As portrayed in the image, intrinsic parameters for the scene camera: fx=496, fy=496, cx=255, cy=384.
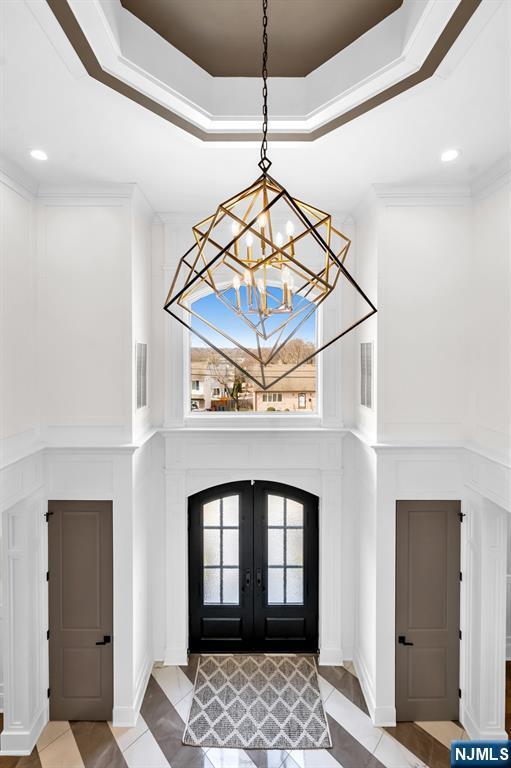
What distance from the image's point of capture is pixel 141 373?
14.7 feet

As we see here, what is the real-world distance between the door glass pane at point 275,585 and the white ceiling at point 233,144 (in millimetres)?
3629

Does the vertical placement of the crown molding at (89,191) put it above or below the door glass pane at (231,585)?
above

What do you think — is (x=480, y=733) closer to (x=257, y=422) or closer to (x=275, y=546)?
(x=275, y=546)

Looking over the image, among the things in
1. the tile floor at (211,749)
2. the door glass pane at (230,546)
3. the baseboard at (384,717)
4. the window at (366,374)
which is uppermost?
the window at (366,374)

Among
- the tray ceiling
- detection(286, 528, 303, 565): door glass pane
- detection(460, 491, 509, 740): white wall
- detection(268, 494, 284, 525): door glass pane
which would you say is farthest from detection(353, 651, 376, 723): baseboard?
the tray ceiling

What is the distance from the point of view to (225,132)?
3.21 metres

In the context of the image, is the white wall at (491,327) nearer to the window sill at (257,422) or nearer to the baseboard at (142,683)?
the window sill at (257,422)

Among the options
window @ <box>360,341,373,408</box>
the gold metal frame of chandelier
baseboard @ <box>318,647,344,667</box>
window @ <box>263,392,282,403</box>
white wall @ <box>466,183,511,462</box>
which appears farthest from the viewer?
window @ <box>263,392,282,403</box>

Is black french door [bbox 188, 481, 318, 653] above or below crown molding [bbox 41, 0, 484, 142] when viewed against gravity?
below

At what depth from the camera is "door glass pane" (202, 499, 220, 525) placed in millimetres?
5031

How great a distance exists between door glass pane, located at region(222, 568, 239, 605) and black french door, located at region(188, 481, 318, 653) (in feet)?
0.03

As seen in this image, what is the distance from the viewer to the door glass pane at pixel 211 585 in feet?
16.6

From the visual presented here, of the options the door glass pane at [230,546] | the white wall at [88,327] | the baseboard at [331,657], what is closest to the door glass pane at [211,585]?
the door glass pane at [230,546]

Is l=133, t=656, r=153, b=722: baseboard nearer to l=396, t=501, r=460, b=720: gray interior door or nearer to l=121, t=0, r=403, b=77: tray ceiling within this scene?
l=396, t=501, r=460, b=720: gray interior door
